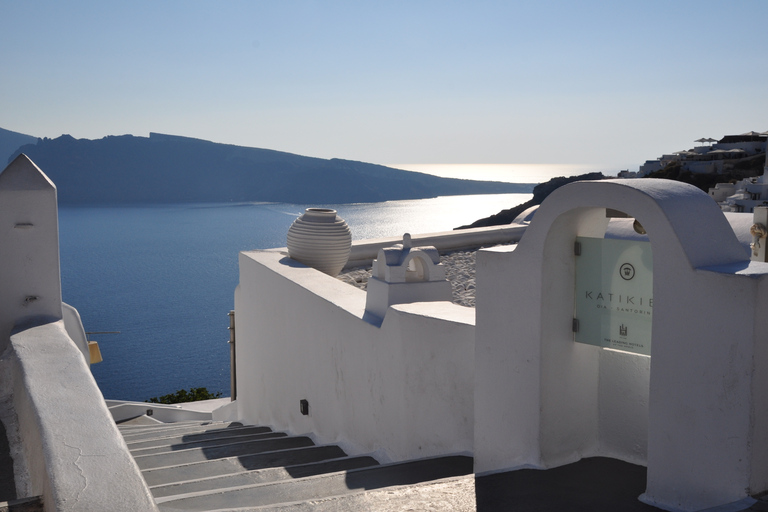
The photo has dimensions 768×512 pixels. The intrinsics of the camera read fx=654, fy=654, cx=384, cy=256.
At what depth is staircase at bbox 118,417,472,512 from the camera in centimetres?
343

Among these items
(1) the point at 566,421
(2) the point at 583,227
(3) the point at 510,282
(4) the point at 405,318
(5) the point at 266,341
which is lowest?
(5) the point at 266,341

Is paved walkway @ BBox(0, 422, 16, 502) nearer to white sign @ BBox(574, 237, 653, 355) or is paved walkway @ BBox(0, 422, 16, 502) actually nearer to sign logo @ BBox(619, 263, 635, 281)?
white sign @ BBox(574, 237, 653, 355)

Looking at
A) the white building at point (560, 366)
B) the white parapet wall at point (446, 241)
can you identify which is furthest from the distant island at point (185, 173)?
the white building at point (560, 366)

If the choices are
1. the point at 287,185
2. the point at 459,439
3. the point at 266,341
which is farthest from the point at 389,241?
the point at 287,185

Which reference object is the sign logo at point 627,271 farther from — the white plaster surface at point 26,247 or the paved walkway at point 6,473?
the white plaster surface at point 26,247

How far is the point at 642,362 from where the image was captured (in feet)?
10.7

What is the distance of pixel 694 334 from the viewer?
8.48 ft

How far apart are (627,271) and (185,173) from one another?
14189 centimetres

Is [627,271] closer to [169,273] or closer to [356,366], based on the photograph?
[356,366]

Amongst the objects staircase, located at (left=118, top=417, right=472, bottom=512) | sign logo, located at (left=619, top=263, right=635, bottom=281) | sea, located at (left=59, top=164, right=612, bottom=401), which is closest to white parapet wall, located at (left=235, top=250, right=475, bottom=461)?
staircase, located at (left=118, top=417, right=472, bottom=512)

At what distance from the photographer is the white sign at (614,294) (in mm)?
3020

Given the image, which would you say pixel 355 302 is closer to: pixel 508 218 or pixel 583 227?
pixel 583 227

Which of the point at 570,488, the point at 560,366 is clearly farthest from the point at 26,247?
the point at 570,488

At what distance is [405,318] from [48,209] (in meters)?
3.56
